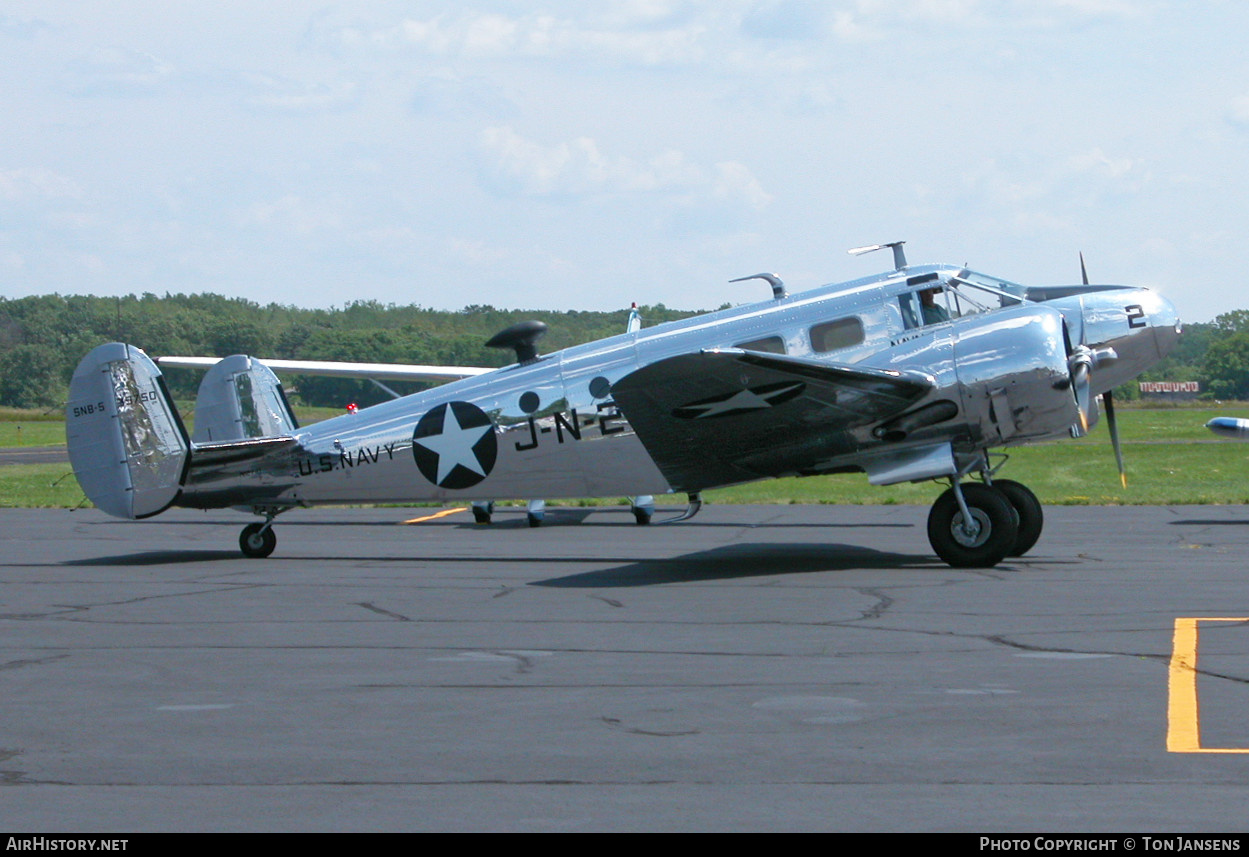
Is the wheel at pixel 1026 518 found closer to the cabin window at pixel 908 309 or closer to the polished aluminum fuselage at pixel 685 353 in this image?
the polished aluminum fuselage at pixel 685 353

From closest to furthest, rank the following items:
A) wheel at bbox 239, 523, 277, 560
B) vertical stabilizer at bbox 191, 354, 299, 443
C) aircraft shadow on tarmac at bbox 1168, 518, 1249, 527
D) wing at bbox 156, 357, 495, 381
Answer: wheel at bbox 239, 523, 277, 560, vertical stabilizer at bbox 191, 354, 299, 443, aircraft shadow on tarmac at bbox 1168, 518, 1249, 527, wing at bbox 156, 357, 495, 381

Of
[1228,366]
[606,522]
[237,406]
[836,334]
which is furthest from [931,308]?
[1228,366]

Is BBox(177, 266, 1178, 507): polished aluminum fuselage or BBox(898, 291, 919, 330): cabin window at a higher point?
BBox(898, 291, 919, 330): cabin window

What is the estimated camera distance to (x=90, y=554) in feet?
61.3

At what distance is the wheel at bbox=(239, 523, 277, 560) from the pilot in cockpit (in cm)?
896

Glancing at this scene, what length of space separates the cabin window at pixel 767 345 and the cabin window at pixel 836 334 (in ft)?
1.27

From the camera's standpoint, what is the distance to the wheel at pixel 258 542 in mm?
18031

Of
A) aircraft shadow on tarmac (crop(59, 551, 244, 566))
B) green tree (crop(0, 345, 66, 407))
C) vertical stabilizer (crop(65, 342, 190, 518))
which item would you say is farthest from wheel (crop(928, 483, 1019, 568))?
green tree (crop(0, 345, 66, 407))

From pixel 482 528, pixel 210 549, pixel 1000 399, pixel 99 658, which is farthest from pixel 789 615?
pixel 482 528

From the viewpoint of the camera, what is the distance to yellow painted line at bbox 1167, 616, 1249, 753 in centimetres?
671

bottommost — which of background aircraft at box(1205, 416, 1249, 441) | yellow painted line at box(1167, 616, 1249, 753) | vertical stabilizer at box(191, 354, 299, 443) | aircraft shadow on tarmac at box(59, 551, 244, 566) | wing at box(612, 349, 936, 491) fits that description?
yellow painted line at box(1167, 616, 1249, 753)

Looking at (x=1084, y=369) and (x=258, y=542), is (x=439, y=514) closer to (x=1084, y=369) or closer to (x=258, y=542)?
(x=258, y=542)

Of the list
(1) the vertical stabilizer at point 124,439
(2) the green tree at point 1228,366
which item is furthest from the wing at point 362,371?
(2) the green tree at point 1228,366

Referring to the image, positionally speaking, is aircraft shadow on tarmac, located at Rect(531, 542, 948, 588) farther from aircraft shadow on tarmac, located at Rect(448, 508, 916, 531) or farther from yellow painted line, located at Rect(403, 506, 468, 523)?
yellow painted line, located at Rect(403, 506, 468, 523)
